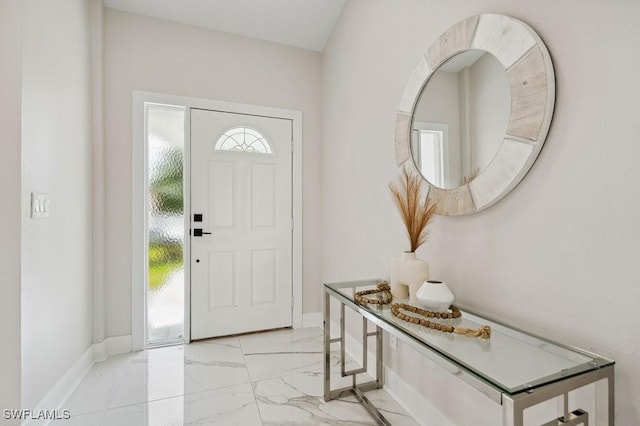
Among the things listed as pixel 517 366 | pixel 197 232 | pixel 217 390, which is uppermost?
pixel 197 232

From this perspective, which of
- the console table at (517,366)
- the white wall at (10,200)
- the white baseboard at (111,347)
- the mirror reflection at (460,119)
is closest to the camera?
the console table at (517,366)

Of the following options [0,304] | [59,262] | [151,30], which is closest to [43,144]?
[59,262]

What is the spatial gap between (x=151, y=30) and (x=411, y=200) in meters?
2.56

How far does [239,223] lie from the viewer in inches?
108

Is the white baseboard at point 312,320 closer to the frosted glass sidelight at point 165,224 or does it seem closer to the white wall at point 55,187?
the frosted glass sidelight at point 165,224

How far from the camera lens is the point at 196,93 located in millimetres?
2629

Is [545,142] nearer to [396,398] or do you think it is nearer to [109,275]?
[396,398]

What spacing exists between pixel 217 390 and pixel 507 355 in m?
1.72

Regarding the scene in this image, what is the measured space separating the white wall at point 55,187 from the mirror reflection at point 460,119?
1.95m

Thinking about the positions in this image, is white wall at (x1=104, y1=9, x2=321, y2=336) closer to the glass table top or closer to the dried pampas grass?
the dried pampas grass

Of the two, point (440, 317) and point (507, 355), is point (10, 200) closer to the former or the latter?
point (440, 317)

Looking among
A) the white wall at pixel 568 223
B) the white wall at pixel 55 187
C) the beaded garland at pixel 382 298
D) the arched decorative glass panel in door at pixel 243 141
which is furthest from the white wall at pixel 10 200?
the white wall at pixel 568 223

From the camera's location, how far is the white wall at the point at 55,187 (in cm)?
146

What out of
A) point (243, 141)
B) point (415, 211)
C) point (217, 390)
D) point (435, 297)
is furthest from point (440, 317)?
point (243, 141)
